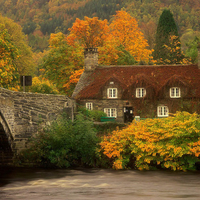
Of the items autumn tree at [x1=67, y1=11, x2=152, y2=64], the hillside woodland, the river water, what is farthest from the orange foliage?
the river water

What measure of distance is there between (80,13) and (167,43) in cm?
7159

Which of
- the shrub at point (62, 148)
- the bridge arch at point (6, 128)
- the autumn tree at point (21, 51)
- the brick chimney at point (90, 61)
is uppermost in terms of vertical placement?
the autumn tree at point (21, 51)

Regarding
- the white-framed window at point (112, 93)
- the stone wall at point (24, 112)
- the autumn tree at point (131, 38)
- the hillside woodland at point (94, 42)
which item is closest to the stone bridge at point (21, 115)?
the stone wall at point (24, 112)

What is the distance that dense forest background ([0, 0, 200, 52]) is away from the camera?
128 m

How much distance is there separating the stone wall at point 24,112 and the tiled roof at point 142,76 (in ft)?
55.3

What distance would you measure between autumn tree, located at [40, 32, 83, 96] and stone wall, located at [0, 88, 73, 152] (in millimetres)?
23951

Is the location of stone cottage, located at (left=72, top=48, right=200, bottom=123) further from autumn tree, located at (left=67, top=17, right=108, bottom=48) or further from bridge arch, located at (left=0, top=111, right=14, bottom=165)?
bridge arch, located at (left=0, top=111, right=14, bottom=165)

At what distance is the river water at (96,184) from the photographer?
2609 cm

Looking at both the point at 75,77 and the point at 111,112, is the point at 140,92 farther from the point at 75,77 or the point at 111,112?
the point at 75,77

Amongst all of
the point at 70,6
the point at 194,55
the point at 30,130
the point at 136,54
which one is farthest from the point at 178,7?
the point at 30,130

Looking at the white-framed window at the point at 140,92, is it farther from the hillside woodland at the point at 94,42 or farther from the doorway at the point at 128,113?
the hillside woodland at the point at 94,42

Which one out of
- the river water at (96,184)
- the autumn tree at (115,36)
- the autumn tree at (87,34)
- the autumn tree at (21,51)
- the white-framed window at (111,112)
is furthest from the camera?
the autumn tree at (21,51)

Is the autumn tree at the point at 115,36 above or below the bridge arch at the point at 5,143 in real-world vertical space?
→ above

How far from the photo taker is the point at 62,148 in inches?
1347
